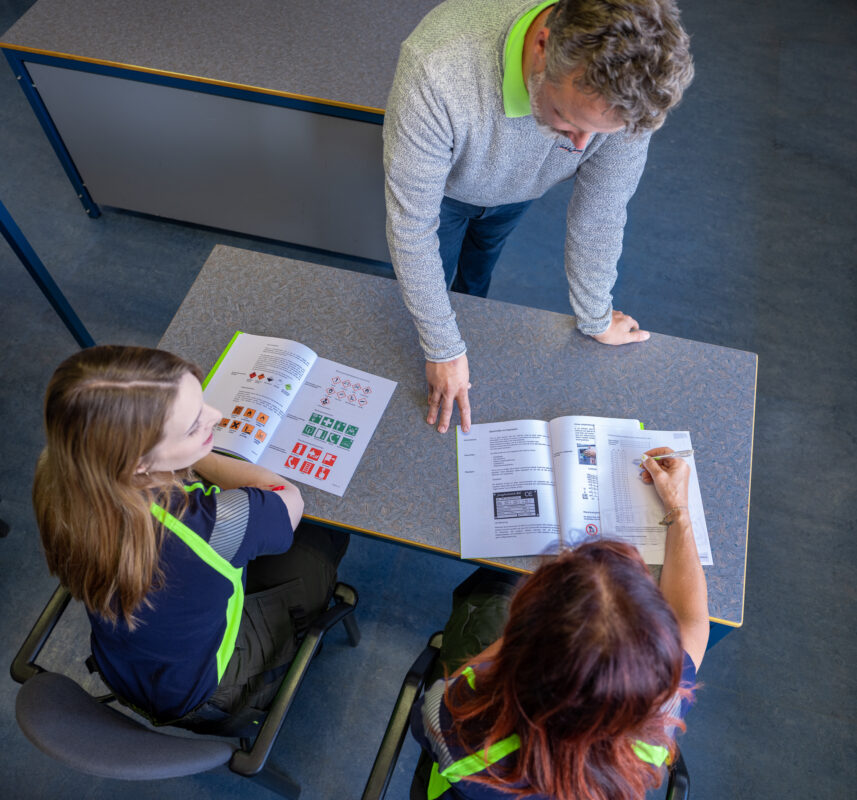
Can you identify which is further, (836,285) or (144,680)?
(836,285)

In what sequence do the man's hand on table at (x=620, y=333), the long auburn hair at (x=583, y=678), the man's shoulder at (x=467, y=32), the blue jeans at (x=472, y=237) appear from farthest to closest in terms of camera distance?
the blue jeans at (x=472, y=237) < the man's hand on table at (x=620, y=333) < the man's shoulder at (x=467, y=32) < the long auburn hair at (x=583, y=678)

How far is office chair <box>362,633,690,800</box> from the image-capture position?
1.01 meters

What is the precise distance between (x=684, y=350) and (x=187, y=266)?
5.80 ft

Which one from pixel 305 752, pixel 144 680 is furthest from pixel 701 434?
pixel 305 752

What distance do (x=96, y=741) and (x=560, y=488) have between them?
0.80 meters

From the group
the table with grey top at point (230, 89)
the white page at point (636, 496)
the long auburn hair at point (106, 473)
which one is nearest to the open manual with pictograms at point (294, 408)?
the long auburn hair at point (106, 473)

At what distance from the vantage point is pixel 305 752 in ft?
5.20

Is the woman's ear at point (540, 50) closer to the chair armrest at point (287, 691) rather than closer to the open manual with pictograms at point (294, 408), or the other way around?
the open manual with pictograms at point (294, 408)

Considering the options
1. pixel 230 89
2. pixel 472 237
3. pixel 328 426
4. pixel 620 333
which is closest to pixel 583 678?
pixel 328 426

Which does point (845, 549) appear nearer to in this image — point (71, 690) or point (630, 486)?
point (630, 486)

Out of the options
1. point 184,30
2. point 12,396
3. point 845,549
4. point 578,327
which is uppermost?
point 184,30

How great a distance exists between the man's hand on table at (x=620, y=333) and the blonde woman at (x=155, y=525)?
70 cm

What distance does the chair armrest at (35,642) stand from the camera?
1.08m

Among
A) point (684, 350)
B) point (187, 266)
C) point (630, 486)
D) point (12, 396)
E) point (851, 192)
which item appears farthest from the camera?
point (851, 192)
